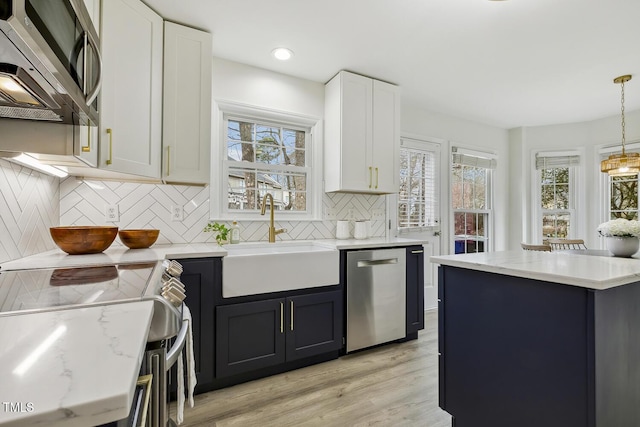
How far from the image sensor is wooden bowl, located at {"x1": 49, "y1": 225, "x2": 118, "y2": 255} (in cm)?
170

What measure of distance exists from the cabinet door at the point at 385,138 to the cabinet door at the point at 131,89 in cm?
193

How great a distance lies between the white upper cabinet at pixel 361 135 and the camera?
9.55ft

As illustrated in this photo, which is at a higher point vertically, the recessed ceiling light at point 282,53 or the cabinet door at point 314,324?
the recessed ceiling light at point 282,53

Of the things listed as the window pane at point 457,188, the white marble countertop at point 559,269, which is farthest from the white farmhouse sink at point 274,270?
the window pane at point 457,188

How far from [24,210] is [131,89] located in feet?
2.93

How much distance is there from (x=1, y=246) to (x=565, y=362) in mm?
2490

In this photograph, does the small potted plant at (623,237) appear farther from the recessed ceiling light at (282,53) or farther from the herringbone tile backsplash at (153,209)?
the recessed ceiling light at (282,53)

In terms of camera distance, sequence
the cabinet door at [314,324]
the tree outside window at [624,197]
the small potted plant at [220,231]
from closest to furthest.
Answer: the cabinet door at [314,324] → the small potted plant at [220,231] → the tree outside window at [624,197]

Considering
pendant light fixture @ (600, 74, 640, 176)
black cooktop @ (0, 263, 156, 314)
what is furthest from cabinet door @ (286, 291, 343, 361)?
pendant light fixture @ (600, 74, 640, 176)

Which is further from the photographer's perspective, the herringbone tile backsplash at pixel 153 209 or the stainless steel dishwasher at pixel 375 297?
the stainless steel dishwasher at pixel 375 297

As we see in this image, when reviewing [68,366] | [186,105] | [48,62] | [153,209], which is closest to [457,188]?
[186,105]

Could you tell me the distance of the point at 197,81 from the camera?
2268mm

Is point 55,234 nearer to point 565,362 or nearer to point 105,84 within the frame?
point 105,84

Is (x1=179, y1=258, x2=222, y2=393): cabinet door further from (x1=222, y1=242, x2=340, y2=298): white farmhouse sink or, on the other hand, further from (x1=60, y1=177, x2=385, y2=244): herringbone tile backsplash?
(x1=60, y1=177, x2=385, y2=244): herringbone tile backsplash
